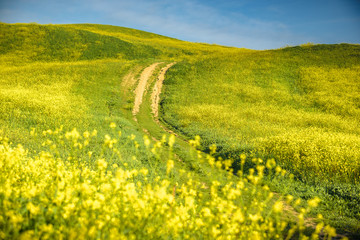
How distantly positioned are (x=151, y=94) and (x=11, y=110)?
1640 centimetres

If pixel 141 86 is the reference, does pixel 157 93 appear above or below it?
below

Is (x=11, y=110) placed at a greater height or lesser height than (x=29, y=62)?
lesser

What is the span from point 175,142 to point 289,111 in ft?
50.8

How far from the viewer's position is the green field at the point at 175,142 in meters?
4.29

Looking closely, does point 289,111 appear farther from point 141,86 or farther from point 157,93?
point 141,86

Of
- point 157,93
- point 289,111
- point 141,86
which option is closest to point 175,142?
point 157,93

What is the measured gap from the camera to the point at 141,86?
107ft

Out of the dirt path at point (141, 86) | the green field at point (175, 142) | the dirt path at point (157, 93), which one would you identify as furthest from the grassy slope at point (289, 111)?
the dirt path at point (141, 86)

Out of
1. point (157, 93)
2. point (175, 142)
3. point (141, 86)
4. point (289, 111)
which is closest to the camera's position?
point (175, 142)

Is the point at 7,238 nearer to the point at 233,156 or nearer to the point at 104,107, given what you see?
the point at 233,156

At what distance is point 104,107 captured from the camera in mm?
24719

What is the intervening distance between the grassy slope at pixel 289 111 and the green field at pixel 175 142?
122 mm

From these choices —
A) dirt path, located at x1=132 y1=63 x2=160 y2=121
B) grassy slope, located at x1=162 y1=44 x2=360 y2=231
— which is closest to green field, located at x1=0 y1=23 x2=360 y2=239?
grassy slope, located at x1=162 y1=44 x2=360 y2=231

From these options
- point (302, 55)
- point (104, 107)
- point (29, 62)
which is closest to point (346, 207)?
point (104, 107)
